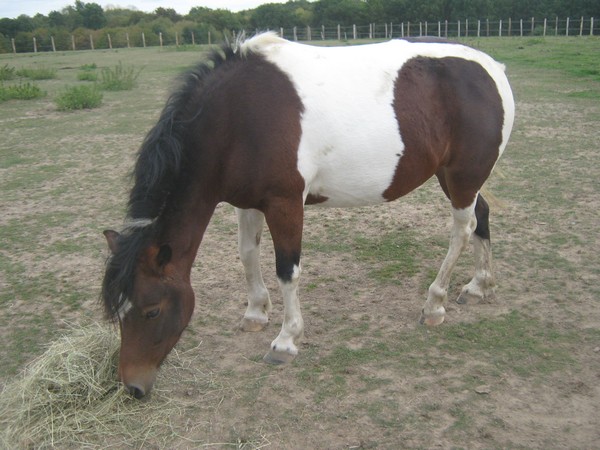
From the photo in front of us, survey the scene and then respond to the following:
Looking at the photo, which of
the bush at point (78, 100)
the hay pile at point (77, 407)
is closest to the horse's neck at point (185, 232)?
the hay pile at point (77, 407)

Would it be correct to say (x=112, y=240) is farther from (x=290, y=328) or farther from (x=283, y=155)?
(x=290, y=328)

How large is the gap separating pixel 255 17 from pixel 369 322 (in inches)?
2236

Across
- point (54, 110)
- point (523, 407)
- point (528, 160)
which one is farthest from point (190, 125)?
point (54, 110)

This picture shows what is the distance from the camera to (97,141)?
9633 mm

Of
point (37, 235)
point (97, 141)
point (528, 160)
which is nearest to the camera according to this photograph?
point (37, 235)

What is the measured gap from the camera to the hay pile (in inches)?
113

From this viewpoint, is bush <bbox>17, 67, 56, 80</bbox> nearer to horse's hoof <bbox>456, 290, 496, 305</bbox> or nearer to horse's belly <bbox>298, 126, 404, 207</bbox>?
horse's belly <bbox>298, 126, 404, 207</bbox>

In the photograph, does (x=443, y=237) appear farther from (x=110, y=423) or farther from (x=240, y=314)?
(x=110, y=423)

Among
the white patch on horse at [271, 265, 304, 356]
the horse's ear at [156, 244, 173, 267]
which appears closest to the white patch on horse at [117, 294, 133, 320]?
the horse's ear at [156, 244, 173, 267]

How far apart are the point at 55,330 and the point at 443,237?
360 cm

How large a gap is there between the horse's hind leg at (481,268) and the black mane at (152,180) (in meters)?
2.41

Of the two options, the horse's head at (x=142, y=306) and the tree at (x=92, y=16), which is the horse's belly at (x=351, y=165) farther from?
the tree at (x=92, y=16)

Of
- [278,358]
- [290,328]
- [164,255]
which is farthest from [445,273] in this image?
[164,255]

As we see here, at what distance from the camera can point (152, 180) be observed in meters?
2.94
